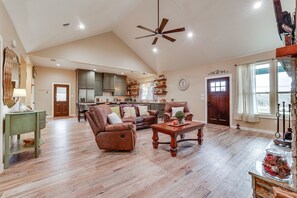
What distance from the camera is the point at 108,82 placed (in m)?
8.86

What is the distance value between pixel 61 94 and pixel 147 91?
5033 mm

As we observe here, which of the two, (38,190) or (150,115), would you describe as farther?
(150,115)

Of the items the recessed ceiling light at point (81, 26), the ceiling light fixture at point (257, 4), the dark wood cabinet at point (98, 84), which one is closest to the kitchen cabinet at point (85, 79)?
the dark wood cabinet at point (98, 84)

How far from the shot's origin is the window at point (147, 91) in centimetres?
898

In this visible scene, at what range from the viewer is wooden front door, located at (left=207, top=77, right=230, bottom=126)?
5.51m

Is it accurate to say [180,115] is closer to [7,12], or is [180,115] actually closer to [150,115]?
[150,115]

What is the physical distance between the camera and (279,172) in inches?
38.0

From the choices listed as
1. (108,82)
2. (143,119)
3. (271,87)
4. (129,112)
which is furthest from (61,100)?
(271,87)

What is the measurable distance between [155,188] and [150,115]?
336 cm

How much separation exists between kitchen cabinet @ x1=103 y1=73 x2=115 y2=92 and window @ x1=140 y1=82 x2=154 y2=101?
6.48 ft

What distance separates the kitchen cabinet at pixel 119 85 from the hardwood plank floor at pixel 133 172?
20.7 ft

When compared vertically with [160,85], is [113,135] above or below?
below

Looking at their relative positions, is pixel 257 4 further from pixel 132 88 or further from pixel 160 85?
pixel 132 88

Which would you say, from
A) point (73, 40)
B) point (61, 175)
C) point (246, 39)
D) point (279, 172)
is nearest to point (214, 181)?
point (279, 172)
